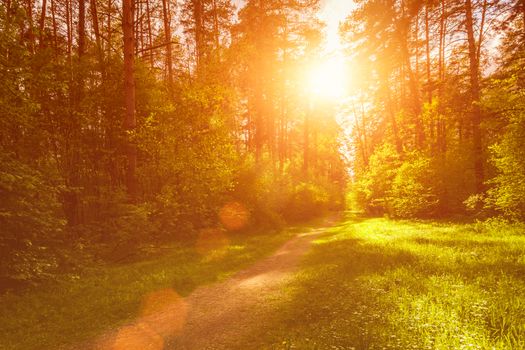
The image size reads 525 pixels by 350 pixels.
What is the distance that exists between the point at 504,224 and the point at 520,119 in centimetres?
443

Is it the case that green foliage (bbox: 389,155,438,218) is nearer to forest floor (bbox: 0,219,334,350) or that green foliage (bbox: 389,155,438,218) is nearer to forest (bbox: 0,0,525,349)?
forest (bbox: 0,0,525,349)

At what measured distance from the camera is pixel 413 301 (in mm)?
5691

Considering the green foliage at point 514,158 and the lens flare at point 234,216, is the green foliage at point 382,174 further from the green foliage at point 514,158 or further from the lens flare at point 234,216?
the lens flare at point 234,216

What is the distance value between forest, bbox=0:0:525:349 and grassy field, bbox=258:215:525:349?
5330 mm

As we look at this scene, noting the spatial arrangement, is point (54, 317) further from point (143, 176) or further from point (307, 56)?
point (307, 56)

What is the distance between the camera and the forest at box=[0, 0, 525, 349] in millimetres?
9891

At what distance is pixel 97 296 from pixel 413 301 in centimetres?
783

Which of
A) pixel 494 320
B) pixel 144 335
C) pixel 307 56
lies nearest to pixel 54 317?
pixel 144 335

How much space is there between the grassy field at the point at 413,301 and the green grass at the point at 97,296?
3651 millimetres

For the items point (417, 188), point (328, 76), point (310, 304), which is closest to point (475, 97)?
point (417, 188)

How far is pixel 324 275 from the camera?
8664mm

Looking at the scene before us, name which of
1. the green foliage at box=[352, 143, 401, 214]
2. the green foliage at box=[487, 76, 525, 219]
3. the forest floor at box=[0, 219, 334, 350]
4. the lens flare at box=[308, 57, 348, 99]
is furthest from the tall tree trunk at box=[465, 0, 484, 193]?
the forest floor at box=[0, 219, 334, 350]

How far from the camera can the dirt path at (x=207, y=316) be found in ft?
18.4

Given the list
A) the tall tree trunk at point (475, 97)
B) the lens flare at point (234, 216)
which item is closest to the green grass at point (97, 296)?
the lens flare at point (234, 216)
